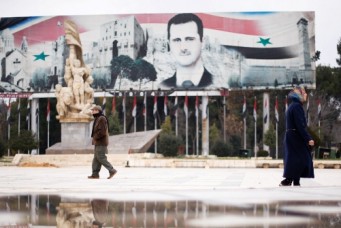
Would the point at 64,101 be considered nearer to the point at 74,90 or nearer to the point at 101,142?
the point at 74,90

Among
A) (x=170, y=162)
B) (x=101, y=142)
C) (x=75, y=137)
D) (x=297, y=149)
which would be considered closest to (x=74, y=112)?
(x=75, y=137)

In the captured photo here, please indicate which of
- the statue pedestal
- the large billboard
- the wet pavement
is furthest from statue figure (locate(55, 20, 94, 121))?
the wet pavement

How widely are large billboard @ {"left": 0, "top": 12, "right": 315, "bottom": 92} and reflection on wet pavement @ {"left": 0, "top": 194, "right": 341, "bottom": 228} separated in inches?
2149

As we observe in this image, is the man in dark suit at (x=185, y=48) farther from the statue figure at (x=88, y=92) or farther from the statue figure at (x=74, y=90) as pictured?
the statue figure at (x=88, y=92)

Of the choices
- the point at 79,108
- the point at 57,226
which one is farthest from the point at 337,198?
the point at 79,108

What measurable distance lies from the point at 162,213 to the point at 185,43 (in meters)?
56.9

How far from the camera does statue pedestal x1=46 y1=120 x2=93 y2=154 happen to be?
1437 inches

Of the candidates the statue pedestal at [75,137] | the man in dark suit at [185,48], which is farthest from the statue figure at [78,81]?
the man in dark suit at [185,48]

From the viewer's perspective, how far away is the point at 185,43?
63219 mm

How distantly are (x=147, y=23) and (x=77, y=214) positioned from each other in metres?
57.1

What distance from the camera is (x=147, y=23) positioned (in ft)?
207

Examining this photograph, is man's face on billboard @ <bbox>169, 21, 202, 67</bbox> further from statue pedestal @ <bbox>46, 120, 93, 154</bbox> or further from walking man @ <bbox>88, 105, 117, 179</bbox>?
walking man @ <bbox>88, 105, 117, 179</bbox>

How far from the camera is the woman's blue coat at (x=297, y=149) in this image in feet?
38.5

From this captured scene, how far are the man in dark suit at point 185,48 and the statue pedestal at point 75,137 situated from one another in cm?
2662
